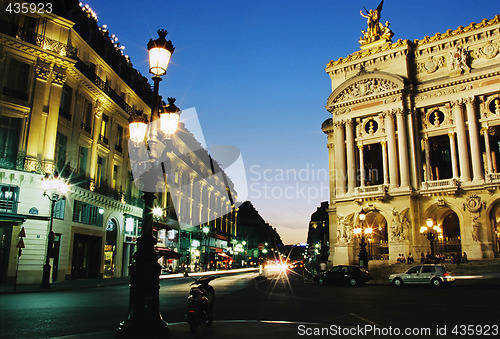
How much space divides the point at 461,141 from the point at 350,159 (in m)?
10.8

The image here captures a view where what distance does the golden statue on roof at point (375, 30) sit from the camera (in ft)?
149

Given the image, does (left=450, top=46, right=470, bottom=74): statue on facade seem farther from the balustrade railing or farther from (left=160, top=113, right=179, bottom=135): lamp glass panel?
(left=160, top=113, right=179, bottom=135): lamp glass panel

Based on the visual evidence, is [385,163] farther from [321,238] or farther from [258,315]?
[258,315]

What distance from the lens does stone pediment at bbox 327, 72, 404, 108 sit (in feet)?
135

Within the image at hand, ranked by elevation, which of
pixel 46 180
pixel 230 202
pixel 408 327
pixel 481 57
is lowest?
pixel 408 327

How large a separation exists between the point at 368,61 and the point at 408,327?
1579 inches

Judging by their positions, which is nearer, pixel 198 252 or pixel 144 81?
pixel 144 81

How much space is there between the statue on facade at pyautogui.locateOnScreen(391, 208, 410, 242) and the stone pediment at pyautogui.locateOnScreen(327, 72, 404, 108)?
12.6 meters

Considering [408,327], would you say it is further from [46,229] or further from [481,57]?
[481,57]

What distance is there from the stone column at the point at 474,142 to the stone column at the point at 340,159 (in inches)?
492

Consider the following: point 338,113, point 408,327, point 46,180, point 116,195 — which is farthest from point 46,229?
point 338,113

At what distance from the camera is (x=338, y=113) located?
1783 inches

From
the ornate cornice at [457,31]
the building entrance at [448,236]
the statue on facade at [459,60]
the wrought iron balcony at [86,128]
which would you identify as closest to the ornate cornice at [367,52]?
the ornate cornice at [457,31]

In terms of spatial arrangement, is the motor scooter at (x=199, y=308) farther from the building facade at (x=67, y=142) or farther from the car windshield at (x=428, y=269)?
the car windshield at (x=428, y=269)
